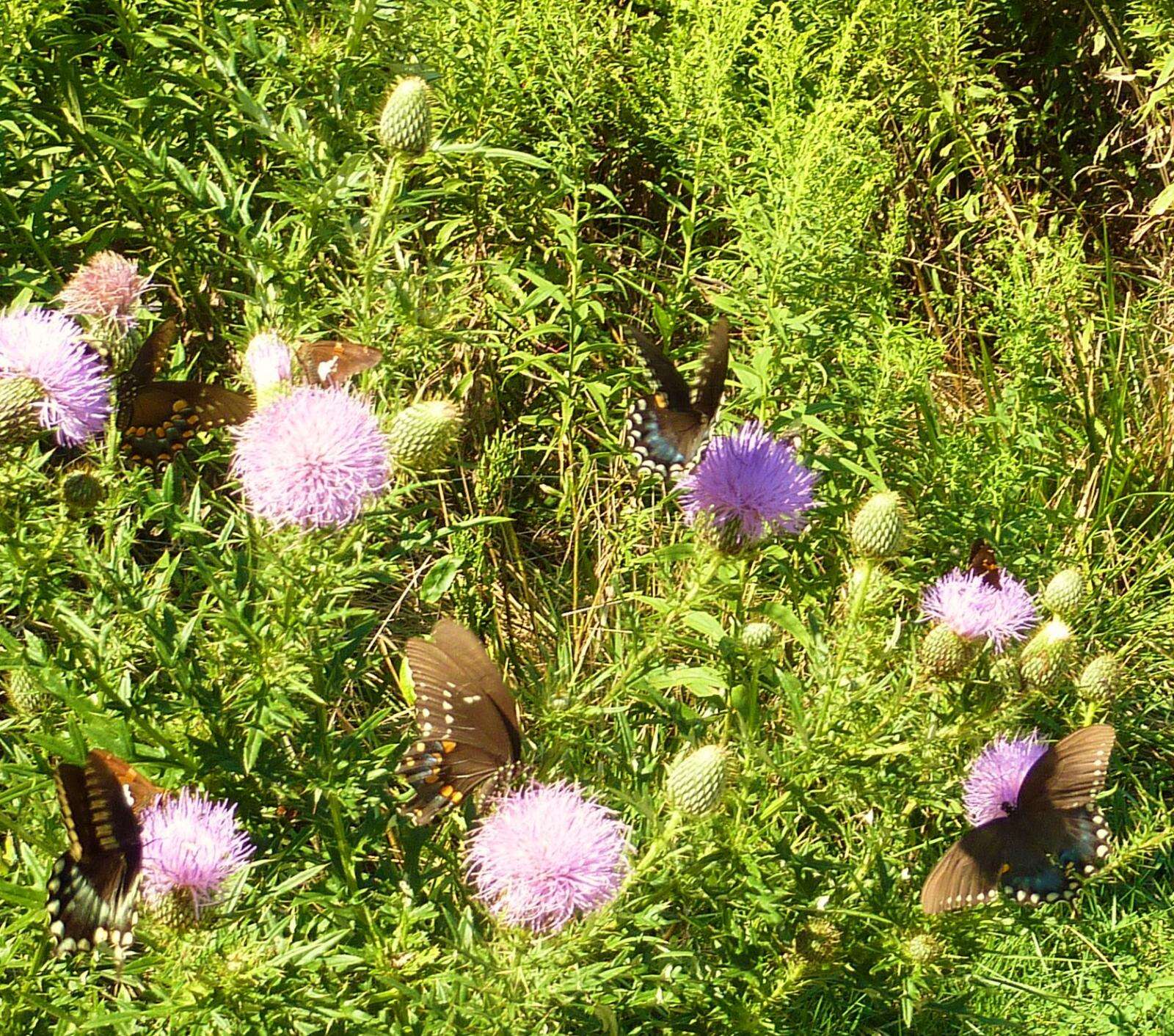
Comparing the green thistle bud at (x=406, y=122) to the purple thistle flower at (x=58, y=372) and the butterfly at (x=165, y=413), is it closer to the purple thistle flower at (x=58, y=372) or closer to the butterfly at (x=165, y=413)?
the butterfly at (x=165, y=413)

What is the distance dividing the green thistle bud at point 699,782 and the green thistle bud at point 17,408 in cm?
127

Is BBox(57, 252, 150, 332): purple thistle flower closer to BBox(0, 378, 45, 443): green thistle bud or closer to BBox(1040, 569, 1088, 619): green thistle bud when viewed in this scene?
BBox(0, 378, 45, 443): green thistle bud

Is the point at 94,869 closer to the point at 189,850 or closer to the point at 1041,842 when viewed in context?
the point at 189,850

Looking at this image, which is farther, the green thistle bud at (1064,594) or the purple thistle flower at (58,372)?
the green thistle bud at (1064,594)

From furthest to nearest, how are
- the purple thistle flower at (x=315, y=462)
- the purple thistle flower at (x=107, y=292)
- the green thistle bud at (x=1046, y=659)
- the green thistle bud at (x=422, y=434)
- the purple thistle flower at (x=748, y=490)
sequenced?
the green thistle bud at (x=1046, y=659)
the purple thistle flower at (x=107, y=292)
the purple thistle flower at (x=748, y=490)
the green thistle bud at (x=422, y=434)
the purple thistle flower at (x=315, y=462)

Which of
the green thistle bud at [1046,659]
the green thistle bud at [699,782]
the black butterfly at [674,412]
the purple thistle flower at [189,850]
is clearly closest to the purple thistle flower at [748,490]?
the black butterfly at [674,412]

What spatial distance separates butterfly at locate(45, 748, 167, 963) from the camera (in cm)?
204

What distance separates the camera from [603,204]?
14.3 feet

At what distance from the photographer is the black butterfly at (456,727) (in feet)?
8.16

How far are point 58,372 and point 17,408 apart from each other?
0.12m

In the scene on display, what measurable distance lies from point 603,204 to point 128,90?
1.55m

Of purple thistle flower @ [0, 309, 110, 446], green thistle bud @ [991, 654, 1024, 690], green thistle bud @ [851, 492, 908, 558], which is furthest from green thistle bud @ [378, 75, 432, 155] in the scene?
green thistle bud @ [991, 654, 1024, 690]

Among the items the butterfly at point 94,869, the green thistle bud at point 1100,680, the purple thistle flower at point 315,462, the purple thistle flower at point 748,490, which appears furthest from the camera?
the green thistle bud at point 1100,680

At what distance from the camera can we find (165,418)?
271 cm
